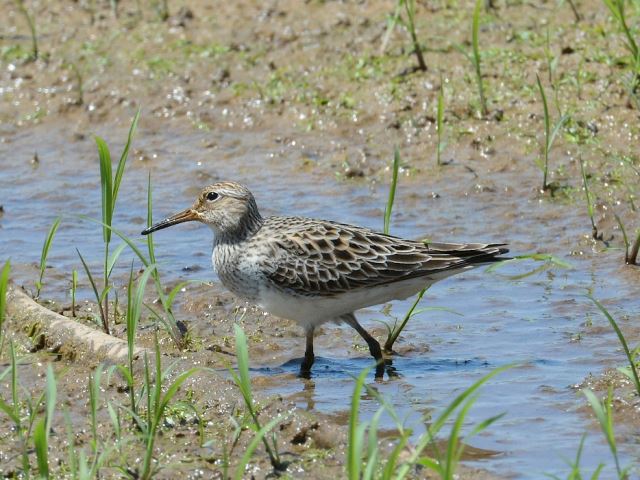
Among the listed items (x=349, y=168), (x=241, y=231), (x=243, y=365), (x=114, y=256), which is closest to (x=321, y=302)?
(x=241, y=231)

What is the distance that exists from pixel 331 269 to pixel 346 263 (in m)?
0.11

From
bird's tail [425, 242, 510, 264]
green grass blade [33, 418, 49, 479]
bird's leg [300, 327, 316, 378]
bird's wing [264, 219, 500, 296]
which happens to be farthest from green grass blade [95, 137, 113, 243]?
green grass blade [33, 418, 49, 479]

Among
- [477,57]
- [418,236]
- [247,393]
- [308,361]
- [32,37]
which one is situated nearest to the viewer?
[247,393]

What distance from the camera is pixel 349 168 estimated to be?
38.8 feet

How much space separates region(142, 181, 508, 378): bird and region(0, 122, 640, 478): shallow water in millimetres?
372

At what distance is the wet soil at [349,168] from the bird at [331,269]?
37 cm

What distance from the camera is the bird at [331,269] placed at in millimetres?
8219

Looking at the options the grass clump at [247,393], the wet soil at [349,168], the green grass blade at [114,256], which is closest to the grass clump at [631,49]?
the wet soil at [349,168]

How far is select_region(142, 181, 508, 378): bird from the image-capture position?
8219 millimetres

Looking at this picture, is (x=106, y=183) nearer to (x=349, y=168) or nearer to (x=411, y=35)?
(x=349, y=168)

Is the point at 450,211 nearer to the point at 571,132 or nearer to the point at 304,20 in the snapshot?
the point at 571,132

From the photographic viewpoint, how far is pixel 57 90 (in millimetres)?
13805

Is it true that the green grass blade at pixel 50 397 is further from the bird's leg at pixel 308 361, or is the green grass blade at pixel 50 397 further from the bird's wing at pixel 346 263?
the bird's wing at pixel 346 263

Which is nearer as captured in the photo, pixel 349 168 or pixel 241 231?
pixel 241 231
